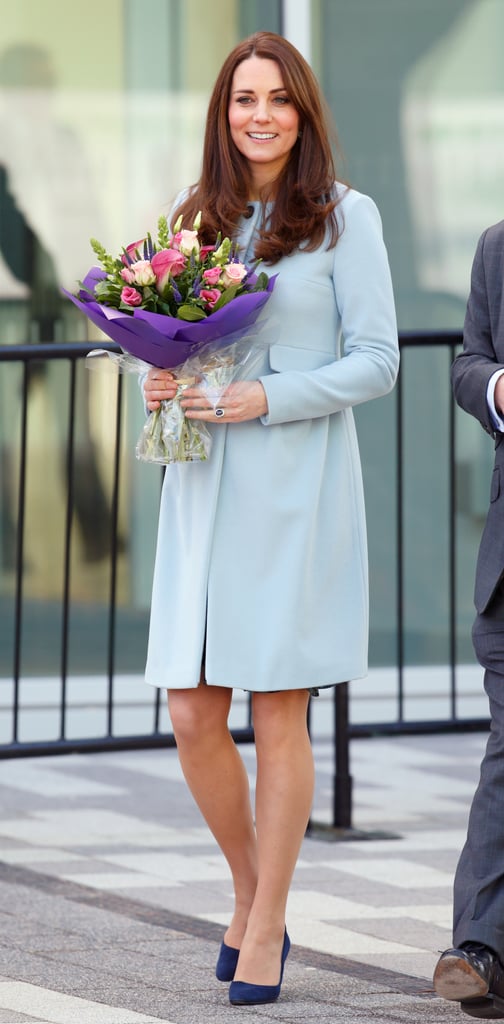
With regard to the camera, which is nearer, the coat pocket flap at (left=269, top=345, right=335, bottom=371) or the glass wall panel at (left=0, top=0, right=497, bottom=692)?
the coat pocket flap at (left=269, top=345, right=335, bottom=371)

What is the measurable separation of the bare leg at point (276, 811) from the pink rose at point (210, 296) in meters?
0.79

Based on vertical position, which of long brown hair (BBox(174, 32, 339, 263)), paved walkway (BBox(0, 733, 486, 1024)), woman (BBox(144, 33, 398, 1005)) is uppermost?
long brown hair (BBox(174, 32, 339, 263))

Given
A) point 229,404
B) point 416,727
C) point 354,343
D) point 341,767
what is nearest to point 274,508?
point 229,404

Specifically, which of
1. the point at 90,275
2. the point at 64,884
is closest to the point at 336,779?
the point at 64,884

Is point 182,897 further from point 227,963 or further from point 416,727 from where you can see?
point 416,727

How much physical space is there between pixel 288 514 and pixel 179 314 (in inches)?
18.7

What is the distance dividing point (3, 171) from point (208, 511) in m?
3.92

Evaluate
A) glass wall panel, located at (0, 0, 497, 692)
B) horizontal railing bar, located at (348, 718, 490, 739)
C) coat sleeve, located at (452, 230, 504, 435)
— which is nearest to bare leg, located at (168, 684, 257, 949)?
coat sleeve, located at (452, 230, 504, 435)

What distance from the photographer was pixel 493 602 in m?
3.42

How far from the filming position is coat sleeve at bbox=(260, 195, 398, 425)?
357 cm

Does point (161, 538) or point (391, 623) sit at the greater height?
point (161, 538)

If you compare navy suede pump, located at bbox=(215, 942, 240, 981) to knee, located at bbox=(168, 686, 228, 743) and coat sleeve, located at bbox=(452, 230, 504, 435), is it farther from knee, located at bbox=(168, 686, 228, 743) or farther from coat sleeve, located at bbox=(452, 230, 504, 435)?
coat sleeve, located at bbox=(452, 230, 504, 435)

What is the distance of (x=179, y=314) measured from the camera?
340 centimetres

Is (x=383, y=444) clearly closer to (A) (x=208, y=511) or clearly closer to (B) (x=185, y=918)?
(B) (x=185, y=918)
